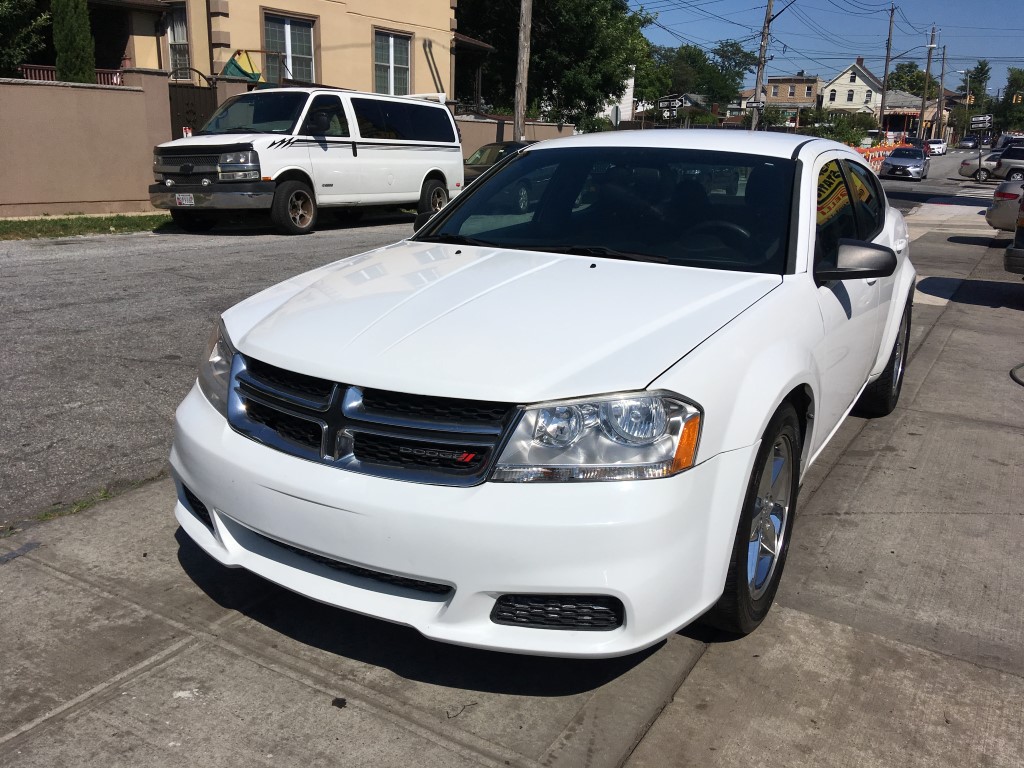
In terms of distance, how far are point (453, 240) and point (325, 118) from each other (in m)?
10.8

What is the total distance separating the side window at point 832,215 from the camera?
12.8 feet

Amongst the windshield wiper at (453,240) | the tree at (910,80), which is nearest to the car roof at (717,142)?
the windshield wiper at (453,240)

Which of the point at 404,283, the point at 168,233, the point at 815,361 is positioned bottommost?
the point at 168,233

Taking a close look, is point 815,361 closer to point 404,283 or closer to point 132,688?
point 404,283

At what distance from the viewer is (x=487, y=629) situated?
265 centimetres

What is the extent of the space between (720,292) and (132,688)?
229 centimetres

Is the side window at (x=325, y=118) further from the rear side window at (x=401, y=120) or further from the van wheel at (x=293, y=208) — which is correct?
the van wheel at (x=293, y=208)

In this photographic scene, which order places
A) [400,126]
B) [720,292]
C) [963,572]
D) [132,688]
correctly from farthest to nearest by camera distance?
[400,126] < [963,572] < [720,292] < [132,688]

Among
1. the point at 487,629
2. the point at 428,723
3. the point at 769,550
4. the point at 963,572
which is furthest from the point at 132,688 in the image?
the point at 963,572

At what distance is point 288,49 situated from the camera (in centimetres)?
2181

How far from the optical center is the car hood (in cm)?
271

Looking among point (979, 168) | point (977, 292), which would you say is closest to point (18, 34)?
point (977, 292)

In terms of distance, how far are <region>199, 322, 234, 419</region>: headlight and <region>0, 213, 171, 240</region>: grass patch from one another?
1085cm

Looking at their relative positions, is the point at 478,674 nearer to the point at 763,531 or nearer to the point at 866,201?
the point at 763,531
